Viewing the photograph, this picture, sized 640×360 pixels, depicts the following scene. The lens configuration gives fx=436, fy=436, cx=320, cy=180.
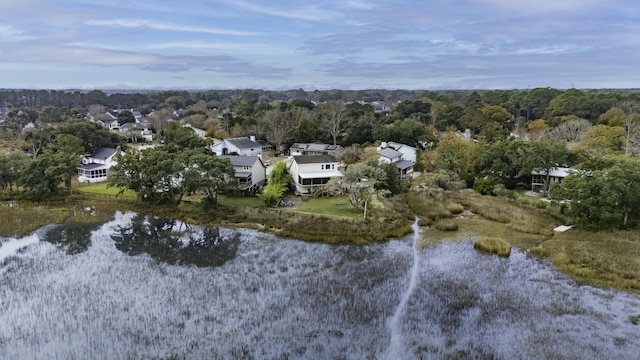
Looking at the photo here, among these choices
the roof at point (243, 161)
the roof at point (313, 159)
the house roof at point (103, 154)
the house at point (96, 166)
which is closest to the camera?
the roof at point (313, 159)

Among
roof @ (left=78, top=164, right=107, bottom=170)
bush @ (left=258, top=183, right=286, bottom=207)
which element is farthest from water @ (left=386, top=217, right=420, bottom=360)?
roof @ (left=78, top=164, right=107, bottom=170)

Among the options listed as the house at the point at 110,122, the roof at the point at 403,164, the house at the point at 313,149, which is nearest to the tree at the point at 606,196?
the roof at the point at 403,164

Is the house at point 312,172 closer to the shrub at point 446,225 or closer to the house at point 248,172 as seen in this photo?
the house at point 248,172

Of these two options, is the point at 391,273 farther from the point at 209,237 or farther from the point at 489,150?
the point at 489,150

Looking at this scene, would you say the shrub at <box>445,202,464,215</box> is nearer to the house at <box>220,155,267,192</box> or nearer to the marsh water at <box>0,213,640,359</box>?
the marsh water at <box>0,213,640,359</box>

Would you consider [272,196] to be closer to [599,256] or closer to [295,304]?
[295,304]
